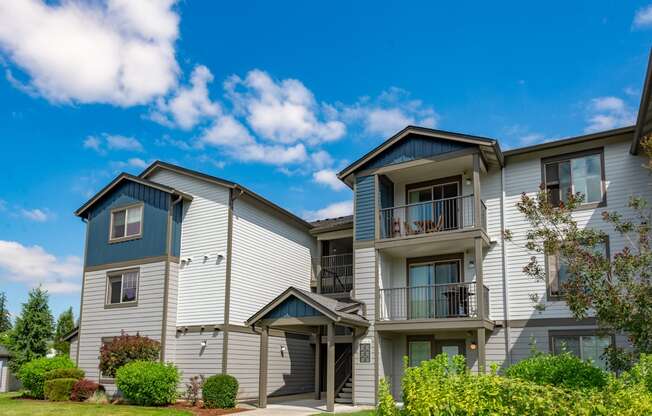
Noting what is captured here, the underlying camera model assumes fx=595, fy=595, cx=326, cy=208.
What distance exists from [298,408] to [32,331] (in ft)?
67.4

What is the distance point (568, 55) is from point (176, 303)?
15139mm

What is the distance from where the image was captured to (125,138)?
2462cm

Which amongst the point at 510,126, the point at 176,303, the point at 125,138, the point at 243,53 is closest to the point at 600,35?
the point at 510,126

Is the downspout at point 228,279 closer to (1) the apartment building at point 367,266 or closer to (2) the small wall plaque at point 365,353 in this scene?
(1) the apartment building at point 367,266

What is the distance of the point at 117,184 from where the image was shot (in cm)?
2334

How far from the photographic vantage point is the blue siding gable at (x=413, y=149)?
18.9 m

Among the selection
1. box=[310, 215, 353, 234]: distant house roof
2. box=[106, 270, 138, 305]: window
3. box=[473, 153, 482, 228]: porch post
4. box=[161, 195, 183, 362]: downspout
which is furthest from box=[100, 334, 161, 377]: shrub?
box=[473, 153, 482, 228]: porch post

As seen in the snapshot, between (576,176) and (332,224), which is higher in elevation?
(576,176)

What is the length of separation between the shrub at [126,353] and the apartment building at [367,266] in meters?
0.48

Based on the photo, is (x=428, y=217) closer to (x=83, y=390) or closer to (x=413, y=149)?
(x=413, y=149)

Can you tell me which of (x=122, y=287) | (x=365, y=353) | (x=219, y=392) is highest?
(x=122, y=287)

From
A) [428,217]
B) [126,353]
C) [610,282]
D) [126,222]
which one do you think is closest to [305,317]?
[428,217]

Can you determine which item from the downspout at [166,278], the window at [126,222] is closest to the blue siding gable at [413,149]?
the downspout at [166,278]

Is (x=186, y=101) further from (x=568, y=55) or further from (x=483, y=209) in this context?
(x=568, y=55)
